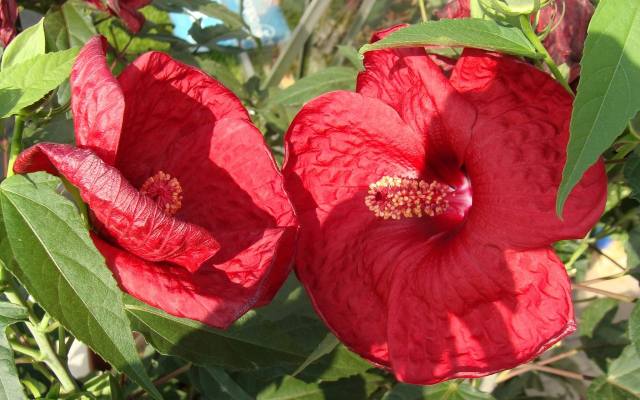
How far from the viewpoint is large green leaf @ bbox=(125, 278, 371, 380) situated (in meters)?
0.89

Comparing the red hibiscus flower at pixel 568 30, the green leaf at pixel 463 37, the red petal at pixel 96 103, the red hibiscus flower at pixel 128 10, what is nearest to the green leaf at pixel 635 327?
the red hibiscus flower at pixel 568 30

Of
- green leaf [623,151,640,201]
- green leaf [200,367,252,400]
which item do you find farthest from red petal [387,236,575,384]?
green leaf [200,367,252,400]

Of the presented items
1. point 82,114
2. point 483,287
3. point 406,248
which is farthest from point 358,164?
point 82,114

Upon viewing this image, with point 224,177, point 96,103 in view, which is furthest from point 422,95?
point 96,103

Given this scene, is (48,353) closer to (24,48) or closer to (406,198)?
(24,48)

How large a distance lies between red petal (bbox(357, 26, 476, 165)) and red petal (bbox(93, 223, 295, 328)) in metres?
0.20

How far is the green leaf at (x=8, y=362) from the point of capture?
0.70 metres

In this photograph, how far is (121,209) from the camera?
0.69 meters

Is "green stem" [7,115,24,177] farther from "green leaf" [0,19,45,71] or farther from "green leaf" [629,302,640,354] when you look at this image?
"green leaf" [629,302,640,354]

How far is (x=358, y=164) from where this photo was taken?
94 cm

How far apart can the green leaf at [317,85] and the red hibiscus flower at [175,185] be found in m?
0.59

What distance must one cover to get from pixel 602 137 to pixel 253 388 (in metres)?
0.76

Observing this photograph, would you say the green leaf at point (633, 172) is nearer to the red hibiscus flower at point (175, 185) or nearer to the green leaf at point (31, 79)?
the red hibiscus flower at point (175, 185)

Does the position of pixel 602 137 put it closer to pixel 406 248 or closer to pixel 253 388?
pixel 406 248
